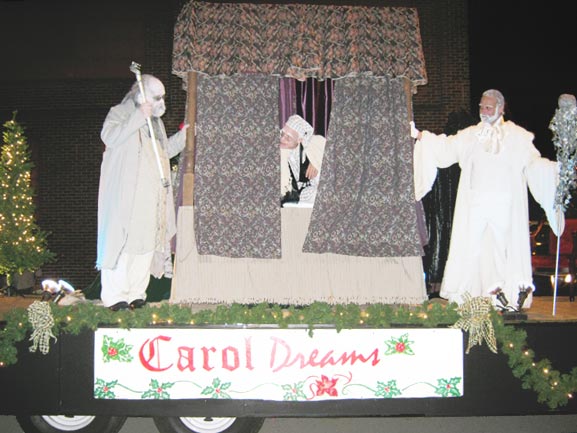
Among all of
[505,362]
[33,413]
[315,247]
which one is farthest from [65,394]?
[505,362]

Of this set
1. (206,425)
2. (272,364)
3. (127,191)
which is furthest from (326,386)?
(127,191)

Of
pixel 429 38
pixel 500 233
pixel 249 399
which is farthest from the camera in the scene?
pixel 429 38

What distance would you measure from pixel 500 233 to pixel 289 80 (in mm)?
2400

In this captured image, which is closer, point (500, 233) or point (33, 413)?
point (33, 413)

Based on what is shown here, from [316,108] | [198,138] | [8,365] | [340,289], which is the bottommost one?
[8,365]

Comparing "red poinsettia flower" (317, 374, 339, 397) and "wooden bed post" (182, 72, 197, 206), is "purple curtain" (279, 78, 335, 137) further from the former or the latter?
"red poinsettia flower" (317, 374, 339, 397)

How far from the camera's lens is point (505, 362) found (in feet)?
12.5

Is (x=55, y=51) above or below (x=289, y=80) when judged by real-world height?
above

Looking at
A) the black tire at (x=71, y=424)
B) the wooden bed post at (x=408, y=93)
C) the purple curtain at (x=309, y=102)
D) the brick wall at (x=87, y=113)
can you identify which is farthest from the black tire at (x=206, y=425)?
the brick wall at (x=87, y=113)

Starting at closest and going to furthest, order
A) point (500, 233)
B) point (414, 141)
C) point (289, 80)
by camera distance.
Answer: point (500, 233)
point (414, 141)
point (289, 80)

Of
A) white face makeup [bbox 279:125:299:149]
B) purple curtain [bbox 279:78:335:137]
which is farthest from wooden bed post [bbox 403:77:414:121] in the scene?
white face makeup [bbox 279:125:299:149]

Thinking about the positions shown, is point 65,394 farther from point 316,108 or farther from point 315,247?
point 316,108

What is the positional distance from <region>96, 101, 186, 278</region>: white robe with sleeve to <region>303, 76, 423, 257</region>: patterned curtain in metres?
1.33

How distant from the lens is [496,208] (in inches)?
183
